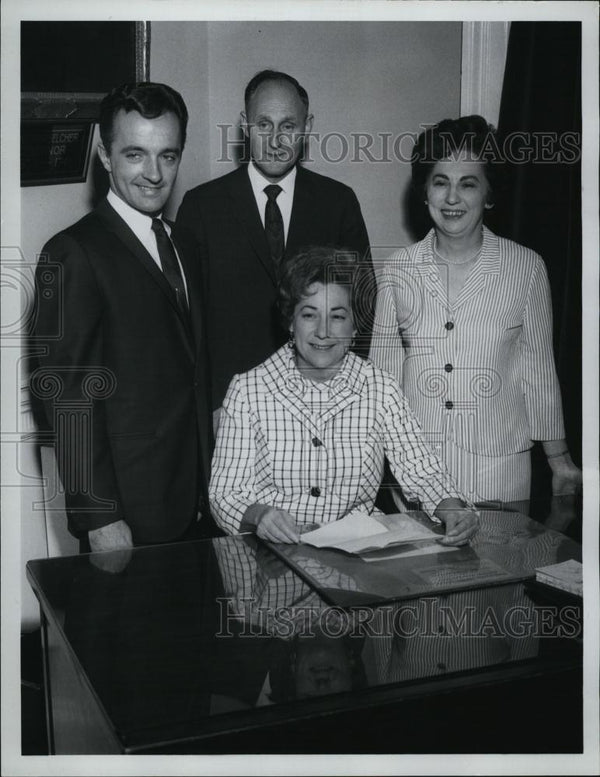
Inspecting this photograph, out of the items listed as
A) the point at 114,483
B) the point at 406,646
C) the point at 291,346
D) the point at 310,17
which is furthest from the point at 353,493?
the point at 310,17

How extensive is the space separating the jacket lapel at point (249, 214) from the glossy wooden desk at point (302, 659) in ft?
3.25

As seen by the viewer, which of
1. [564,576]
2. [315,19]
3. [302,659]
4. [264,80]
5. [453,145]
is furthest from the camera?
[453,145]

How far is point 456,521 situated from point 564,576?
331 millimetres

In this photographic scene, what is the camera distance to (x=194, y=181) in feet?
8.04

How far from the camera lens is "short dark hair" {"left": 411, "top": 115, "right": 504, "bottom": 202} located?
2.52m

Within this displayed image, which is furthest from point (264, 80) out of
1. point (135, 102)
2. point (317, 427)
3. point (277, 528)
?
point (277, 528)

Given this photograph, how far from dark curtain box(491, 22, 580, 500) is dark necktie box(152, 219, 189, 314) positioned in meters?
1.00

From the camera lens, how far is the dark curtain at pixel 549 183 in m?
2.47

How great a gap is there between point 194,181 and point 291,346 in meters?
0.56

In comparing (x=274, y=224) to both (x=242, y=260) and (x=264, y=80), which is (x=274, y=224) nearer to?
(x=242, y=260)

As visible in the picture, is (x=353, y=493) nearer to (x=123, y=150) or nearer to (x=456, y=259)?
(x=456, y=259)

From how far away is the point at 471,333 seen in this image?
2514 millimetres

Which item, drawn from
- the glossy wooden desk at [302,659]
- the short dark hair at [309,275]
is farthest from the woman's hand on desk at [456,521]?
the short dark hair at [309,275]

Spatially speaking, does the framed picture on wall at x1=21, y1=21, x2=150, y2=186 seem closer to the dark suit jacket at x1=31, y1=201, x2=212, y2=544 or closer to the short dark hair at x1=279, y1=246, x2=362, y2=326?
the dark suit jacket at x1=31, y1=201, x2=212, y2=544
